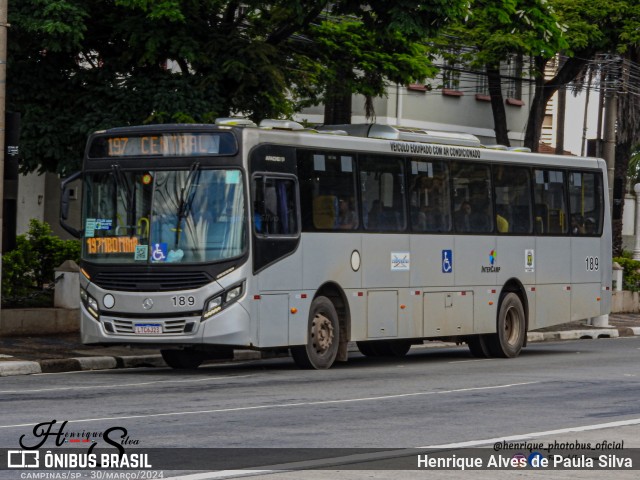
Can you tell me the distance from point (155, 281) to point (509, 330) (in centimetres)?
800

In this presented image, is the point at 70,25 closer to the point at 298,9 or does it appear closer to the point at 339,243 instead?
the point at 298,9

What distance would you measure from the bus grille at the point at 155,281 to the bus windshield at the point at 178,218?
17 centimetres

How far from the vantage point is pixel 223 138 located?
63.5ft

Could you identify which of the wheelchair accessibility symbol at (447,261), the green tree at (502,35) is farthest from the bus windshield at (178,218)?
the green tree at (502,35)

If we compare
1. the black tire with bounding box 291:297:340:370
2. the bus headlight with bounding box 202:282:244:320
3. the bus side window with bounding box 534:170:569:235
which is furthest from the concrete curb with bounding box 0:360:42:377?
the bus side window with bounding box 534:170:569:235

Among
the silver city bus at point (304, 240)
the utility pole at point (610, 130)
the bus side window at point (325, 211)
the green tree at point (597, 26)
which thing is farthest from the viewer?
the green tree at point (597, 26)

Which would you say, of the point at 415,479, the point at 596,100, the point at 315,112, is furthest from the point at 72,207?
the point at 596,100

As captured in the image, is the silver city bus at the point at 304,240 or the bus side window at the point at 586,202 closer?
the silver city bus at the point at 304,240

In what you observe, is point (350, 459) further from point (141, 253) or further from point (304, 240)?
point (304, 240)

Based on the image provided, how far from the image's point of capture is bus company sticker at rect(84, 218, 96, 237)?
19797mm

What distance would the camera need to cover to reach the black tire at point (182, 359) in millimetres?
21141

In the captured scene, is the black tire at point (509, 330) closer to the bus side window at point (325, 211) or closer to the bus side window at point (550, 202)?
the bus side window at point (550, 202)

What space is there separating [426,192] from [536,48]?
845 cm

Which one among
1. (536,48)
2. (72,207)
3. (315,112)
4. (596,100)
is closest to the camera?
(536,48)
